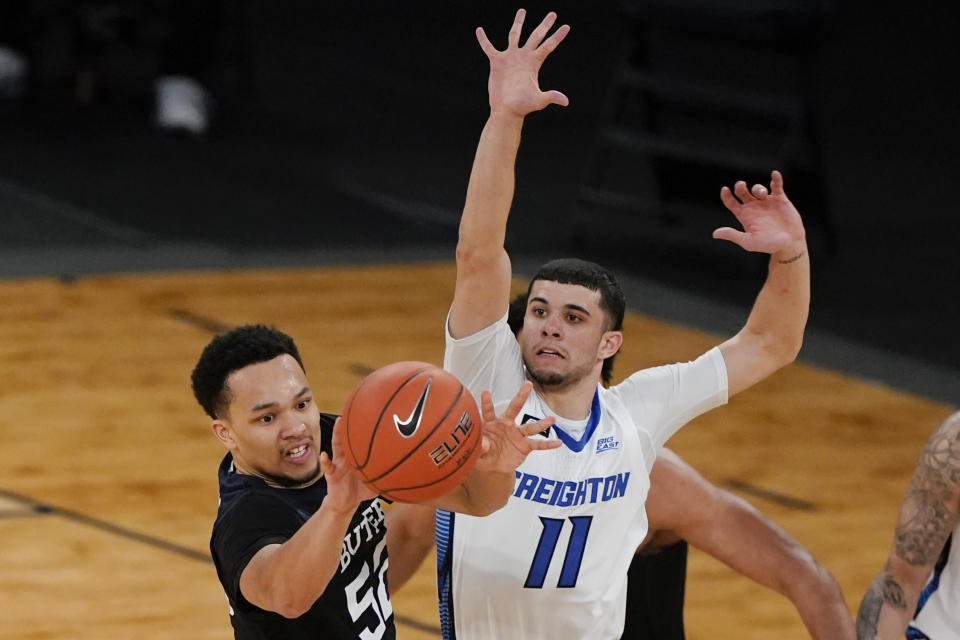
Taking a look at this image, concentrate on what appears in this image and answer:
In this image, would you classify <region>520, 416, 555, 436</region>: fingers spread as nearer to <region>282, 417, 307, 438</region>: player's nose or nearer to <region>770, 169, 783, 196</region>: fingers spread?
<region>282, 417, 307, 438</region>: player's nose

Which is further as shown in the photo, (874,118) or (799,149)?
(874,118)

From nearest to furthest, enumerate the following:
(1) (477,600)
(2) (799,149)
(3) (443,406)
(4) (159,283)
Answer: (3) (443,406) → (1) (477,600) → (4) (159,283) → (2) (799,149)

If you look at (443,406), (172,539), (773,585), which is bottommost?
(172,539)

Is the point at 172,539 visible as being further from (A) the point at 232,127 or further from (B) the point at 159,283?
(A) the point at 232,127

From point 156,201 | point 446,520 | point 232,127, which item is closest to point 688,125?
point 232,127

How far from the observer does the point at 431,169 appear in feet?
38.1

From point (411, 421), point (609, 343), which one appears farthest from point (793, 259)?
point (411, 421)

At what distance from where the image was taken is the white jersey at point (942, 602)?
428cm

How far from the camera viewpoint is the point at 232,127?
1232 centimetres

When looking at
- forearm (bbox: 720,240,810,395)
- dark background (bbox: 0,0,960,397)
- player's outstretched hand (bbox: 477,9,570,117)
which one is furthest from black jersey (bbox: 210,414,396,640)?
dark background (bbox: 0,0,960,397)

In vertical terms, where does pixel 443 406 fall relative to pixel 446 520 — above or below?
above

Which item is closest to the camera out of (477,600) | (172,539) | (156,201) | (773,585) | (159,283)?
(477,600)

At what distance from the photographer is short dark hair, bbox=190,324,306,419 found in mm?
→ 3760

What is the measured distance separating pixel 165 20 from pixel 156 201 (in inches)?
98.2
